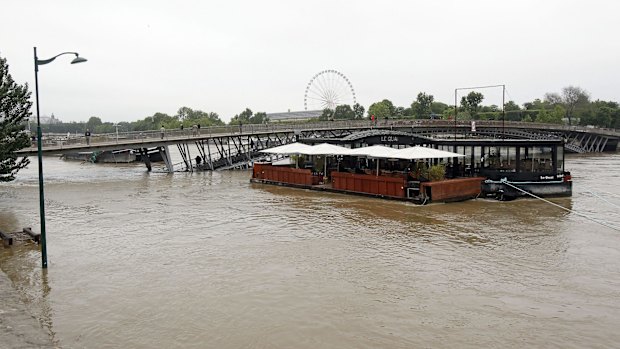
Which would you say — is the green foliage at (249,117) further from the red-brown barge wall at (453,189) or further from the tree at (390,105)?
the red-brown barge wall at (453,189)

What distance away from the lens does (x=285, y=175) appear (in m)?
38.5

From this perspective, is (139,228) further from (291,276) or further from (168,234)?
(291,276)

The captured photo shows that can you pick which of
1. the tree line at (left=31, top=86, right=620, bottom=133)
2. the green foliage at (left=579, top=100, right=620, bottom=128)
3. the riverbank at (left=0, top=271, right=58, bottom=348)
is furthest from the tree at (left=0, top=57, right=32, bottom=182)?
the green foliage at (left=579, top=100, right=620, bottom=128)

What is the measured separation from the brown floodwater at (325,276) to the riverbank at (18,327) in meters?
0.51

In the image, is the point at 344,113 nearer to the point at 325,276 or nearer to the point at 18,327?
the point at 325,276

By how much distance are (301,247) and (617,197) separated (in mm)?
22861

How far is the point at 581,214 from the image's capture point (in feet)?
85.0

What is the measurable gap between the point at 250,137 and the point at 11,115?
1369 inches

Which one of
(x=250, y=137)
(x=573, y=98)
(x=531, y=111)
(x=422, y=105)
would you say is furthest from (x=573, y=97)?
(x=250, y=137)

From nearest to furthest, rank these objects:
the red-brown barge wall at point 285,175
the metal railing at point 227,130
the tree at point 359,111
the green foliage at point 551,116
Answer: the red-brown barge wall at point 285,175 < the metal railing at point 227,130 < the green foliage at point 551,116 < the tree at point 359,111

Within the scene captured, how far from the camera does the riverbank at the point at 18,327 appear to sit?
9852 millimetres

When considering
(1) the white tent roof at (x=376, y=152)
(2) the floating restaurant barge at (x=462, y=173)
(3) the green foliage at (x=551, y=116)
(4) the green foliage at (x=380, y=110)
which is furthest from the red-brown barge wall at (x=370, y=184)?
(3) the green foliage at (x=551, y=116)

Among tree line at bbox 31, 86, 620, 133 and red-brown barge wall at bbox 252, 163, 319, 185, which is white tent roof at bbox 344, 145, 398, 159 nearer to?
red-brown barge wall at bbox 252, 163, 319, 185

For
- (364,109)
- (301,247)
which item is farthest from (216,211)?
(364,109)
